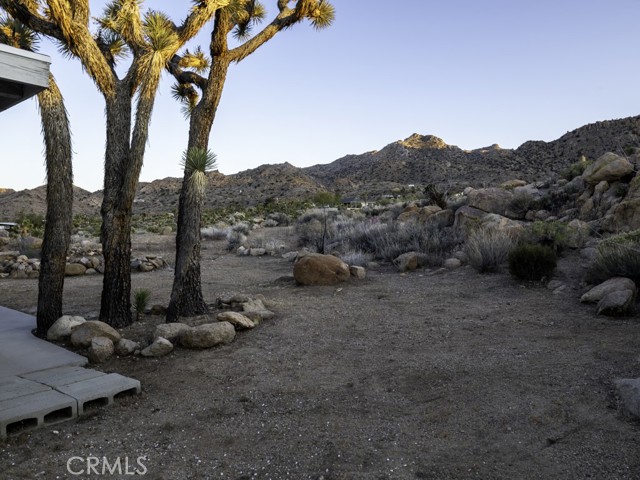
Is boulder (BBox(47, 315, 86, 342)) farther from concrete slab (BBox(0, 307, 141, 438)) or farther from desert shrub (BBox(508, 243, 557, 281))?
desert shrub (BBox(508, 243, 557, 281))

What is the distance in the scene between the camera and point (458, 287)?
1070 cm

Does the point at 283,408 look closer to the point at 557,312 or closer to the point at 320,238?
the point at 557,312

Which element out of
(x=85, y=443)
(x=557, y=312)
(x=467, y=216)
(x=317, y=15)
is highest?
(x=317, y=15)

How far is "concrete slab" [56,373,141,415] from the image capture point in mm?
5180

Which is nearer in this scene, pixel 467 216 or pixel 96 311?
pixel 96 311

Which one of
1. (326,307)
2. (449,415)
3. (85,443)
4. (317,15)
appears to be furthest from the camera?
(317,15)

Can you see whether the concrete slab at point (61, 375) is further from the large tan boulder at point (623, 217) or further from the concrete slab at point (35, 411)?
the large tan boulder at point (623, 217)

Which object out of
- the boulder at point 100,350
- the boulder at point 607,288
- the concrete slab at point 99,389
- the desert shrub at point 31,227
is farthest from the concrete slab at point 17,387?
the desert shrub at point 31,227

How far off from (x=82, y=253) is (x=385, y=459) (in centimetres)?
1571

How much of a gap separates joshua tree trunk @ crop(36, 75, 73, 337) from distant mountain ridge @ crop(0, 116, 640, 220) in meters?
40.7

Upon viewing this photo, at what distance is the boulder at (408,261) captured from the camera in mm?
12883

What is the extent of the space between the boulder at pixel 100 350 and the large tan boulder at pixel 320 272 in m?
5.01

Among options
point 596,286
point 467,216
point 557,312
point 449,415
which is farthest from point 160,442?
point 467,216

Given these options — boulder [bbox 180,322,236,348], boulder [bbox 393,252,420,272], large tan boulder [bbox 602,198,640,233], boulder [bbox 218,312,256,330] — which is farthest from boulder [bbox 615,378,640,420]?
large tan boulder [bbox 602,198,640,233]
